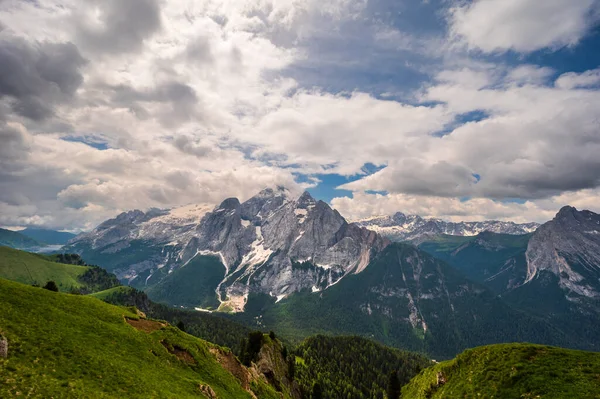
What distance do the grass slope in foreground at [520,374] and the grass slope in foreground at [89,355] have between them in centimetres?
4048

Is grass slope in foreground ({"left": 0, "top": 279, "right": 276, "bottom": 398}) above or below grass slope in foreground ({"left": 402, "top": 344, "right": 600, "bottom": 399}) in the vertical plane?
above

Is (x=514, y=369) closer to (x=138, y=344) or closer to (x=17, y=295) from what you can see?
(x=138, y=344)

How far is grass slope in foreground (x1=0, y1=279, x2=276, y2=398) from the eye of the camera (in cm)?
3278

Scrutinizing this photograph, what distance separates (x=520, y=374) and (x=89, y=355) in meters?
62.7

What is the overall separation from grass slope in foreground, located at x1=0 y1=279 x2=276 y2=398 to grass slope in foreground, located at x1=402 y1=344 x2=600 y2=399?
4048 cm

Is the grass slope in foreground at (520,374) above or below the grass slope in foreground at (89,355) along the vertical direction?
below

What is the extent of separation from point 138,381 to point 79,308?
21.0m

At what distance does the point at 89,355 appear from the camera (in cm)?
4000

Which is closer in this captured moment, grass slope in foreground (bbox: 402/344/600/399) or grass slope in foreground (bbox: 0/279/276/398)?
grass slope in foreground (bbox: 0/279/276/398)

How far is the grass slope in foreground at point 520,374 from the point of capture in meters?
44.6

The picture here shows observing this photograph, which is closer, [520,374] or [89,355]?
[89,355]

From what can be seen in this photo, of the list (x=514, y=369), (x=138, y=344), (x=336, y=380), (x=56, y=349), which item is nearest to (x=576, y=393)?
(x=514, y=369)

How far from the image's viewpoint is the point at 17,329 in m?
37.8

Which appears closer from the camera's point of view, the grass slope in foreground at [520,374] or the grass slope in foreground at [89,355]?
the grass slope in foreground at [89,355]
